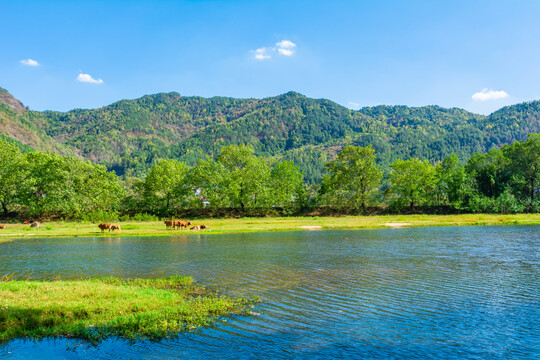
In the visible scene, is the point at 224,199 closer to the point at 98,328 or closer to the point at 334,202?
the point at 334,202

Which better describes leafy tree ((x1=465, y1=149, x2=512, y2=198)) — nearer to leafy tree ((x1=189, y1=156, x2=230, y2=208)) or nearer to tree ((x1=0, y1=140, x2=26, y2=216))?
leafy tree ((x1=189, y1=156, x2=230, y2=208))

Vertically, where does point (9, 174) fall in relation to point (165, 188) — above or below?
above

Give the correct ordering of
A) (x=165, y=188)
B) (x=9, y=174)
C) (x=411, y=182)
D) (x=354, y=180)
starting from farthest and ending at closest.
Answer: (x=354, y=180), (x=411, y=182), (x=165, y=188), (x=9, y=174)

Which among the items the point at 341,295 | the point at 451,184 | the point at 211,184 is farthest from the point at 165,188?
the point at 341,295

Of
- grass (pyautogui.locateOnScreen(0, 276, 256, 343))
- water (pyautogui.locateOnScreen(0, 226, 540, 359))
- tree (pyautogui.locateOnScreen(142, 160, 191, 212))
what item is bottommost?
water (pyautogui.locateOnScreen(0, 226, 540, 359))

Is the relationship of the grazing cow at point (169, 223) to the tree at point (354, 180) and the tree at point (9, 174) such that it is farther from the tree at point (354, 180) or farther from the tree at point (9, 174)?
the tree at point (354, 180)

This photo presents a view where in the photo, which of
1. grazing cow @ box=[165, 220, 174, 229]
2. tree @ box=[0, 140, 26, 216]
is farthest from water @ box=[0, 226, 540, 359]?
tree @ box=[0, 140, 26, 216]

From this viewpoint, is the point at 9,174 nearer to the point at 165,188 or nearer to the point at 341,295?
the point at 165,188

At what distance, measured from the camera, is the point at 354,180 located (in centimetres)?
8262

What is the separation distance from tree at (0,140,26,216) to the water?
43.5 meters

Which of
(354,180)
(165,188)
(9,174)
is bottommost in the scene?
(165,188)

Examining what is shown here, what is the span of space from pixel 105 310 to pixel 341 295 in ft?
31.0

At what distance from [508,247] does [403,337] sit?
944 inches

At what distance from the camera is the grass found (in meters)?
11.2
